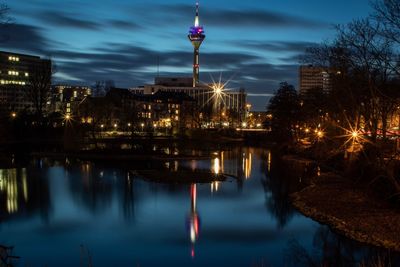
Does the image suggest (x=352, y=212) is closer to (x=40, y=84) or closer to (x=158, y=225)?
(x=158, y=225)

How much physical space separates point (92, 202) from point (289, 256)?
1370 cm

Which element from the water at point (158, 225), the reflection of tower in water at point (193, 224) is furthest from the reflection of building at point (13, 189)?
the reflection of tower in water at point (193, 224)

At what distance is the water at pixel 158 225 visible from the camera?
19.2 m

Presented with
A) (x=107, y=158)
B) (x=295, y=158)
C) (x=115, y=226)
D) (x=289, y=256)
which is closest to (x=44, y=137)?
(x=107, y=158)

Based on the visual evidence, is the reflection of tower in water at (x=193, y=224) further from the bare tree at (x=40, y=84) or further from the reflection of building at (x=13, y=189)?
the bare tree at (x=40, y=84)

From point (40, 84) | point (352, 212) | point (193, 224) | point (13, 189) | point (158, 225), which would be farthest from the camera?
point (40, 84)

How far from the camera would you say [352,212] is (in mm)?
25094

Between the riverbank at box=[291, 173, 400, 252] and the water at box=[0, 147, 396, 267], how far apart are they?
69cm

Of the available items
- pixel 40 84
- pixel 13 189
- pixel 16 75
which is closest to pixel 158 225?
pixel 13 189

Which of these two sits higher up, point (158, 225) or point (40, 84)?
point (40, 84)

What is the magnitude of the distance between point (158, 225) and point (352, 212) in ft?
31.2

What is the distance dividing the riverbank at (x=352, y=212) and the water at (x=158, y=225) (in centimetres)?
69

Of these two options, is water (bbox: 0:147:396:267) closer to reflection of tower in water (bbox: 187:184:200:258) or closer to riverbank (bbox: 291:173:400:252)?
reflection of tower in water (bbox: 187:184:200:258)

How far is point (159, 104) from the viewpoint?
148125mm
